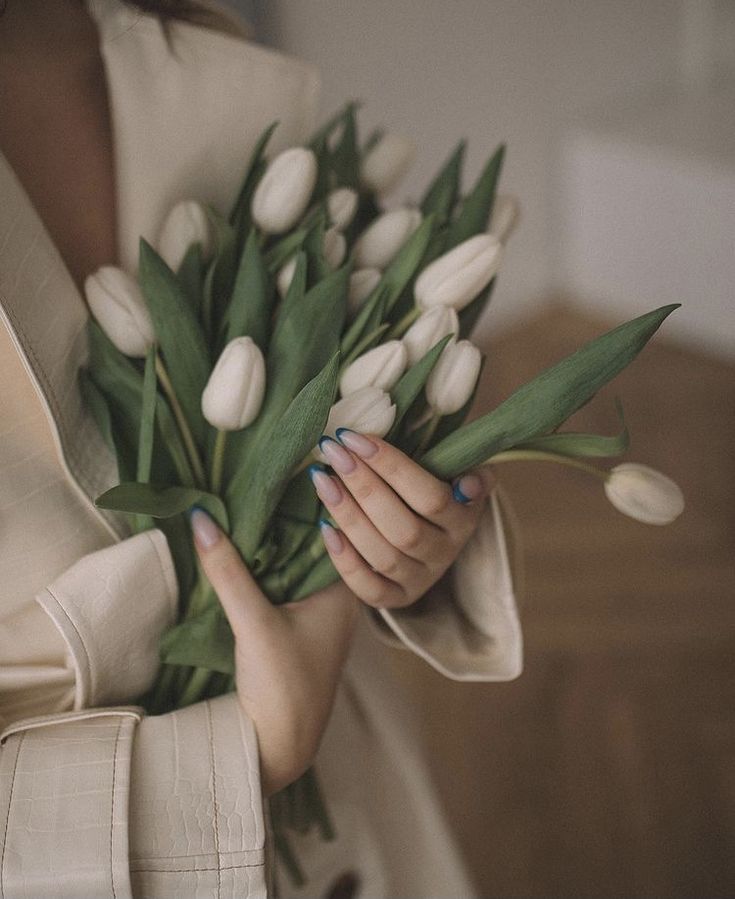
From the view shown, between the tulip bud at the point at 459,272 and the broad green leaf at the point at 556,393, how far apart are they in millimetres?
93

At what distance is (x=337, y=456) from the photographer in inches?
21.8

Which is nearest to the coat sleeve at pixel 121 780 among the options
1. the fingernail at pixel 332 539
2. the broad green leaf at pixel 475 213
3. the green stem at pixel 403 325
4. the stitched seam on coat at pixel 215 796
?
Answer: the stitched seam on coat at pixel 215 796

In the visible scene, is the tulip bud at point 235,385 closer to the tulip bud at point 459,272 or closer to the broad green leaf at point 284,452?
the broad green leaf at point 284,452

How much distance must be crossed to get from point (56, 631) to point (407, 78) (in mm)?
2038

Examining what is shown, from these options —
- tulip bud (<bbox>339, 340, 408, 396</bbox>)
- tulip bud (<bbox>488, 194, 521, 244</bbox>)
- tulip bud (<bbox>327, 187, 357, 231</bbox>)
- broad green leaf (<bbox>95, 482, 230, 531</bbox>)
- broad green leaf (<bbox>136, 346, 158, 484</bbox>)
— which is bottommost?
broad green leaf (<bbox>95, 482, 230, 531</bbox>)

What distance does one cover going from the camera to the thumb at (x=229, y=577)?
598mm

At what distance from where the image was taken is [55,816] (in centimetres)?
54

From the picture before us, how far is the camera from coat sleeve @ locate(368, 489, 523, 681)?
29.0 inches

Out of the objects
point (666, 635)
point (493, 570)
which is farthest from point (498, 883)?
point (493, 570)

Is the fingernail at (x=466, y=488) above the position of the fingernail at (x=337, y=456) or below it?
below

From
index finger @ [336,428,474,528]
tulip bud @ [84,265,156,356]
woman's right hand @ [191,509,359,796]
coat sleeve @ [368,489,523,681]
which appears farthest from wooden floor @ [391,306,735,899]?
tulip bud @ [84,265,156,356]

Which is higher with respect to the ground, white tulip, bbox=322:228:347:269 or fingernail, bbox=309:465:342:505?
white tulip, bbox=322:228:347:269

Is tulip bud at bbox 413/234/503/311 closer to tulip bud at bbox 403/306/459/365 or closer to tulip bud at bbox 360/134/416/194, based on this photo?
tulip bud at bbox 403/306/459/365

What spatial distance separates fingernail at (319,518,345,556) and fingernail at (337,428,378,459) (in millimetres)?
71
